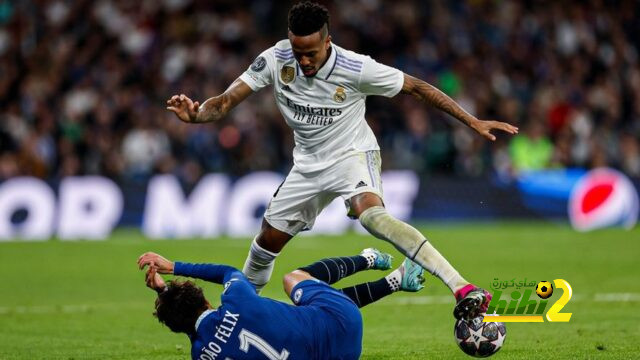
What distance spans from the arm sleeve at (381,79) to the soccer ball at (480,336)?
219cm

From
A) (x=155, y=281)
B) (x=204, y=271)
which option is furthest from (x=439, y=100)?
(x=155, y=281)

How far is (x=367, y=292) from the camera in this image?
31.2ft

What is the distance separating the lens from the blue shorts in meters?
7.96

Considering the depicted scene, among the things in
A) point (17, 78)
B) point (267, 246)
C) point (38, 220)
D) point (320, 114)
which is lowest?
point (38, 220)

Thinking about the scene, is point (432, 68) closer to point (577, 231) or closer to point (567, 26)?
point (567, 26)

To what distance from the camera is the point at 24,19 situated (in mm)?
26469

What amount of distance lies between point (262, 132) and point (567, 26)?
814 centimetres

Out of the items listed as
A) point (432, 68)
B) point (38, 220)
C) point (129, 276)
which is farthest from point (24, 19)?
point (129, 276)

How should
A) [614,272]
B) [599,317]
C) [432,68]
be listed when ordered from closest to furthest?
[599,317] → [614,272] → [432,68]

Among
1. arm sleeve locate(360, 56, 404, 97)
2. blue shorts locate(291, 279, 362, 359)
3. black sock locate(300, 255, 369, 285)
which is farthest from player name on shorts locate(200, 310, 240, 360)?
arm sleeve locate(360, 56, 404, 97)

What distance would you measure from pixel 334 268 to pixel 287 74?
1.79 meters

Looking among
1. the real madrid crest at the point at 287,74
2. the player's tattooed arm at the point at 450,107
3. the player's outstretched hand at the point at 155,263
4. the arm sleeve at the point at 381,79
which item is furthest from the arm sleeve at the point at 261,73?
the player's outstretched hand at the point at 155,263

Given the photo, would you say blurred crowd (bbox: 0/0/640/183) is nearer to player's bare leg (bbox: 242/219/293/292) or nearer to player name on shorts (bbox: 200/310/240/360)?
player's bare leg (bbox: 242/219/293/292)

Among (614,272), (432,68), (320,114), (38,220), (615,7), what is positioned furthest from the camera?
(615,7)
